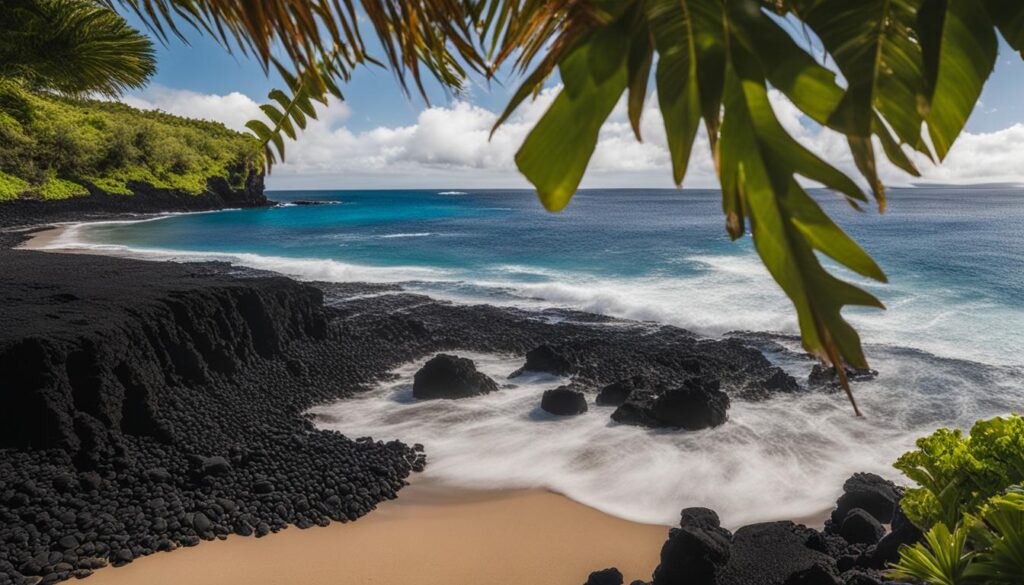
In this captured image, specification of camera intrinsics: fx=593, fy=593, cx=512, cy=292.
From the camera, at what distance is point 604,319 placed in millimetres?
20094

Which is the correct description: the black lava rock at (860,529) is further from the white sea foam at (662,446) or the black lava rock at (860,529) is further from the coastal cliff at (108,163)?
the coastal cliff at (108,163)

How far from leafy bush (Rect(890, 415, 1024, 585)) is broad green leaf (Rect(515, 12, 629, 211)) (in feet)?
11.2

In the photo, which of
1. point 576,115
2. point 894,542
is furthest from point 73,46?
point 894,542

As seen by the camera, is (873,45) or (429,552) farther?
(429,552)

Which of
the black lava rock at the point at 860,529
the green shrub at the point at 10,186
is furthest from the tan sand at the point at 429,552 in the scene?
the green shrub at the point at 10,186

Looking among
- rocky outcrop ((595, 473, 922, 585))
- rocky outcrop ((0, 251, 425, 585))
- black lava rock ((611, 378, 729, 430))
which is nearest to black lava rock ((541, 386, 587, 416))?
black lava rock ((611, 378, 729, 430))

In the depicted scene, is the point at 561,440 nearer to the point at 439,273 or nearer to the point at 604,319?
the point at 604,319

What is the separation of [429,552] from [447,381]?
5.77m

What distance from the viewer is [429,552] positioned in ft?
22.7

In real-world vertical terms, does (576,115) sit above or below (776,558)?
above

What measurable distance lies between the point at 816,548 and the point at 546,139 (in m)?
7.19

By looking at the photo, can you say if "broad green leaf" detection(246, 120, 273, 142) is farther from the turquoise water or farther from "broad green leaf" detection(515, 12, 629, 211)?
the turquoise water

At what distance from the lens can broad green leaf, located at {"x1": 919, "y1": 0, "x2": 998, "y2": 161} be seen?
61 cm

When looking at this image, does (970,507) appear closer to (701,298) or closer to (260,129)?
(260,129)
